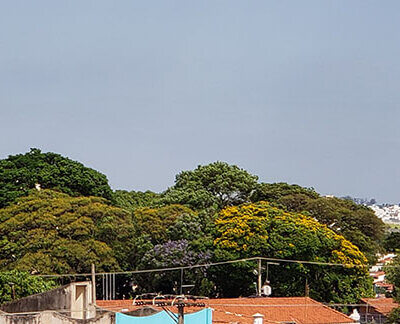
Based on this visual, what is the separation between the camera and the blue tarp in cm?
2380

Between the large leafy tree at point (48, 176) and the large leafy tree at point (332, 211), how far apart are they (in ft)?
32.4

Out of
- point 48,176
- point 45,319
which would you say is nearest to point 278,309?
point 45,319

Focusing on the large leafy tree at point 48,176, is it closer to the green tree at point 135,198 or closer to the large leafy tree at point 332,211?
the green tree at point 135,198

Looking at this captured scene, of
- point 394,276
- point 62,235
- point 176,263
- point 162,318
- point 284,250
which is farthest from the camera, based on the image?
point 176,263

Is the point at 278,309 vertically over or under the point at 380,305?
over

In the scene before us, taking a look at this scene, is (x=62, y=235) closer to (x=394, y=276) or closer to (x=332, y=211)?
(x=394, y=276)

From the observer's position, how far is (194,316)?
26.0m

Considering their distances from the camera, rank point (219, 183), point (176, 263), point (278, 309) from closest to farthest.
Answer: point (278, 309)
point (176, 263)
point (219, 183)

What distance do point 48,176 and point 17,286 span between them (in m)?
16.2

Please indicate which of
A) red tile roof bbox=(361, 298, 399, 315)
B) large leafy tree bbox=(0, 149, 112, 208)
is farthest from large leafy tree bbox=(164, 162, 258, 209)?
red tile roof bbox=(361, 298, 399, 315)

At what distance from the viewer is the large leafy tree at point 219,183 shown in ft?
176

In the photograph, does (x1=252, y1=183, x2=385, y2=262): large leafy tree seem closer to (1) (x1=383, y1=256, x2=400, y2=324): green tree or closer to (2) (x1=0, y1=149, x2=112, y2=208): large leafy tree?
(2) (x1=0, y1=149, x2=112, y2=208): large leafy tree

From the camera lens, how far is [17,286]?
34188mm

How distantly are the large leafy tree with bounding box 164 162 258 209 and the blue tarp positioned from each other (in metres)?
26.2
